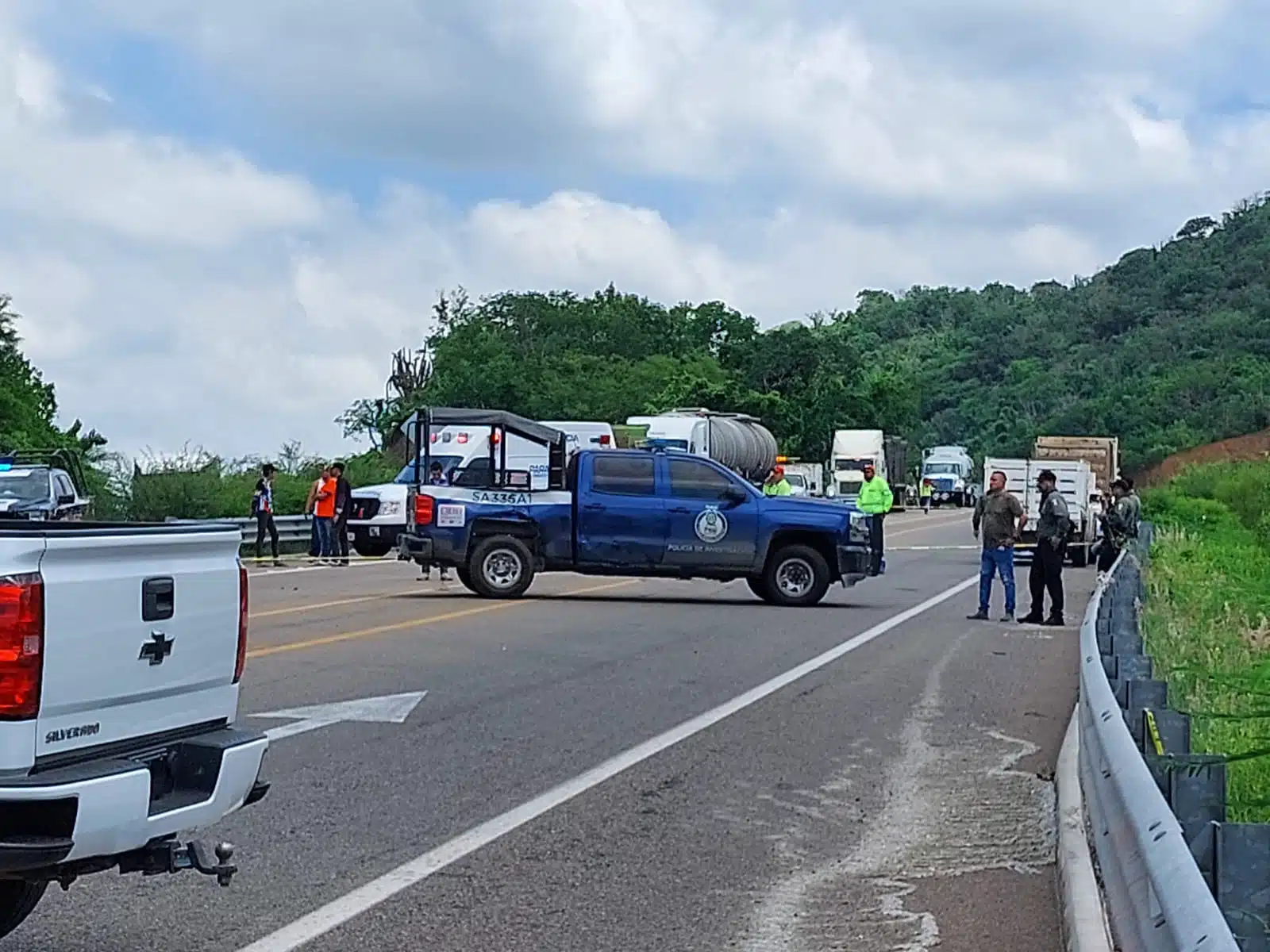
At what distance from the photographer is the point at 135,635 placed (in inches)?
226

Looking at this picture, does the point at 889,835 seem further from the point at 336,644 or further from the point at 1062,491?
the point at 1062,491

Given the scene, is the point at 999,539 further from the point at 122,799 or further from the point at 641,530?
the point at 122,799

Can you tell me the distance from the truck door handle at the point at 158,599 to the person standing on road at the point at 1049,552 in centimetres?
1528

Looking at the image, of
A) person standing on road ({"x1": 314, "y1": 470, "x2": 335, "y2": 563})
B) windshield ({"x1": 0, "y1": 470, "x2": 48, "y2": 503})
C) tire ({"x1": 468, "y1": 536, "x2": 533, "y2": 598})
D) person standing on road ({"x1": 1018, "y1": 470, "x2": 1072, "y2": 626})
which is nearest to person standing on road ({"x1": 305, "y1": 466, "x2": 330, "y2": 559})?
person standing on road ({"x1": 314, "y1": 470, "x2": 335, "y2": 563})

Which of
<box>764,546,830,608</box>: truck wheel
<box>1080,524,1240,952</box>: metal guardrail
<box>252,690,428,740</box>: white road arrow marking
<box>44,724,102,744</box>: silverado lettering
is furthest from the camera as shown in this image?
<box>764,546,830,608</box>: truck wheel

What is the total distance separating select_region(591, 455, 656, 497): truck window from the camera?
22.8 meters

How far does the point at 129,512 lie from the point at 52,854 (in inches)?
1154

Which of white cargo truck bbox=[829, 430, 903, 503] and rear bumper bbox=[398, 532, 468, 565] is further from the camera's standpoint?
white cargo truck bbox=[829, 430, 903, 503]

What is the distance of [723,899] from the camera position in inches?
297

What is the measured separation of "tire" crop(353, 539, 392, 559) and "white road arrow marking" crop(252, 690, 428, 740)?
2045 cm

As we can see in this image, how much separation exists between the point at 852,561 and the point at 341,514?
1106 centimetres

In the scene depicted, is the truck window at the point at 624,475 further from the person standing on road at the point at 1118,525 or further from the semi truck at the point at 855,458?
the semi truck at the point at 855,458

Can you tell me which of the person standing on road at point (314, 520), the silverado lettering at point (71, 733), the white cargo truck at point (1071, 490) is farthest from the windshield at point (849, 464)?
the silverado lettering at point (71, 733)

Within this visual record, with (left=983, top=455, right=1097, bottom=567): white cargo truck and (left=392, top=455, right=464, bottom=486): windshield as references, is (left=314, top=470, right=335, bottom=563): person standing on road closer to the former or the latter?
(left=392, top=455, right=464, bottom=486): windshield
